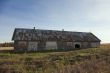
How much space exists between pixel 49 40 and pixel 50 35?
2.18 meters

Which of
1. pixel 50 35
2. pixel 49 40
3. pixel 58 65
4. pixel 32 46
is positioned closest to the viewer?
pixel 58 65

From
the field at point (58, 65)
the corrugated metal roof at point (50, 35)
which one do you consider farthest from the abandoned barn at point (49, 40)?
the field at point (58, 65)

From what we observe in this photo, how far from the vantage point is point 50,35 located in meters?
33.9

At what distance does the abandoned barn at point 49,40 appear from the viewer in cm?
2998

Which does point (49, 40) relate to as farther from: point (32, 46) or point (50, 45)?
point (32, 46)

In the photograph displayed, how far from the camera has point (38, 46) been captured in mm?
31078

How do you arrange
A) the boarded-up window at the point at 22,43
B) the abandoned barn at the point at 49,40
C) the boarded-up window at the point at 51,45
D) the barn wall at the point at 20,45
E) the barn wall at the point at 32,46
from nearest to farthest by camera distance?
the barn wall at the point at 20,45
the boarded-up window at the point at 22,43
the abandoned barn at the point at 49,40
the barn wall at the point at 32,46
the boarded-up window at the point at 51,45

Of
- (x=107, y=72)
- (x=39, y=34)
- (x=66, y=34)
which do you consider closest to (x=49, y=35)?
(x=39, y=34)

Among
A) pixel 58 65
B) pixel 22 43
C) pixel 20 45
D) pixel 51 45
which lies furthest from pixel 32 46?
pixel 58 65

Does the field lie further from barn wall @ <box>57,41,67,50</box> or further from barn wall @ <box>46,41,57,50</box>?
barn wall @ <box>57,41,67,50</box>

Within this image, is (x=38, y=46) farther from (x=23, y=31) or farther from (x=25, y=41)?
(x=23, y=31)

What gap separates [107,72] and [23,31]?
2755cm

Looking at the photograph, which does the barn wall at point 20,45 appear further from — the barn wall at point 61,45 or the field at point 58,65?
the field at point 58,65

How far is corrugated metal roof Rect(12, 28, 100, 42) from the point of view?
31.0 meters
